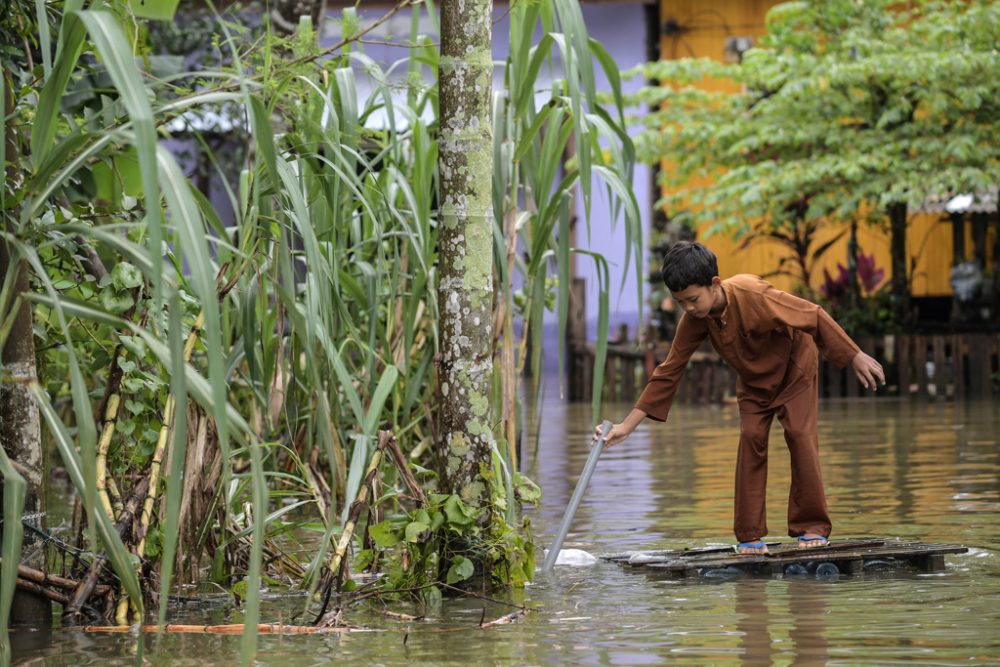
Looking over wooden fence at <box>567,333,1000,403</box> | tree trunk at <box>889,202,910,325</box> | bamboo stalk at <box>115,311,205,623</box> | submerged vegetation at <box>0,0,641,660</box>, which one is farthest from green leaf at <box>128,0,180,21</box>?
tree trunk at <box>889,202,910,325</box>

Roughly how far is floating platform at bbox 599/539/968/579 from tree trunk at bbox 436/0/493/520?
0.76m

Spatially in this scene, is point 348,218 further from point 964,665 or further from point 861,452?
point 861,452

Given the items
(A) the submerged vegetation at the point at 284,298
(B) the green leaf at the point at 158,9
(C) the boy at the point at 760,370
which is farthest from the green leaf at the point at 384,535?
(B) the green leaf at the point at 158,9

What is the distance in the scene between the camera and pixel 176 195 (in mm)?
2775

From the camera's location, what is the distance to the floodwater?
3.90m

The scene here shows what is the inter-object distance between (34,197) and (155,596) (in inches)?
66.7

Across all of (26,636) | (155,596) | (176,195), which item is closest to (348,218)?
(155,596)

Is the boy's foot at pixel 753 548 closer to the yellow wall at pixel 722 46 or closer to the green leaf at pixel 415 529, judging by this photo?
the green leaf at pixel 415 529

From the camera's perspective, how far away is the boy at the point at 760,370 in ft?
18.2

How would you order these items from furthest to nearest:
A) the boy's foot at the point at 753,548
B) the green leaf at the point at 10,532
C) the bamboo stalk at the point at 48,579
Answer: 1. the boy's foot at the point at 753,548
2. the bamboo stalk at the point at 48,579
3. the green leaf at the point at 10,532

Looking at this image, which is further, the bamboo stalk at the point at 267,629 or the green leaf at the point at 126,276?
the green leaf at the point at 126,276

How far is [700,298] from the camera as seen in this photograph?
5488mm

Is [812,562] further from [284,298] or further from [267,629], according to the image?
[284,298]

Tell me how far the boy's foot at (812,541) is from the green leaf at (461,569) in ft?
4.28
